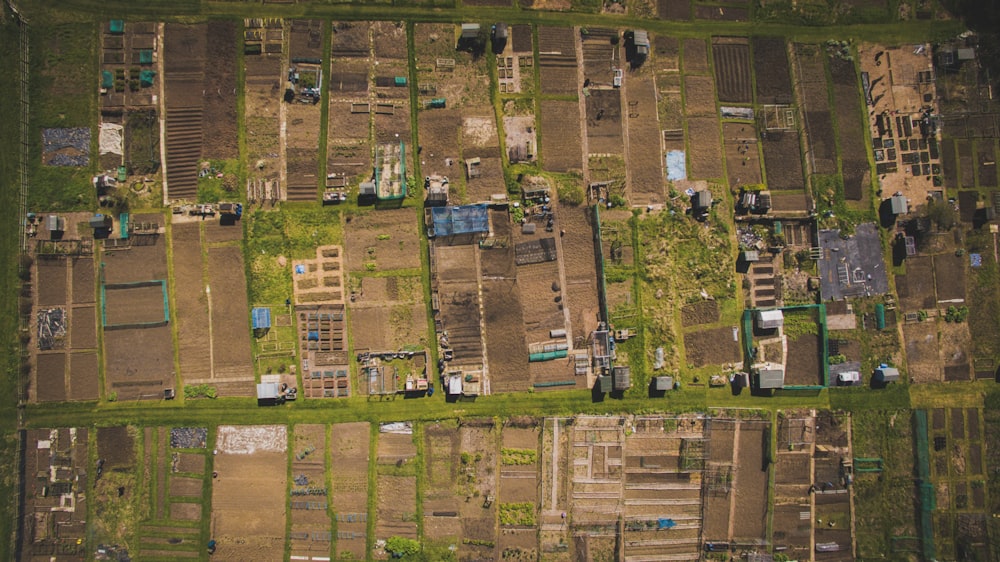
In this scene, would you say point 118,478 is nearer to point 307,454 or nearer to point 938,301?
point 307,454

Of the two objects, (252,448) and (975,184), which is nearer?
(252,448)

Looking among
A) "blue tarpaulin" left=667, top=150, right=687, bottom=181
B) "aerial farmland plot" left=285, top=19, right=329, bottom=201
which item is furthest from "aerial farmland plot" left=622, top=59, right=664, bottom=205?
"aerial farmland plot" left=285, top=19, right=329, bottom=201

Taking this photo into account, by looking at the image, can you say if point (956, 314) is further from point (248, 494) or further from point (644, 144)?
point (248, 494)

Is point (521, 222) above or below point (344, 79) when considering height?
below

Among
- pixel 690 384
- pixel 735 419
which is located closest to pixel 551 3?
pixel 690 384

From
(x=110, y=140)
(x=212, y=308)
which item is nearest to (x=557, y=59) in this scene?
(x=212, y=308)

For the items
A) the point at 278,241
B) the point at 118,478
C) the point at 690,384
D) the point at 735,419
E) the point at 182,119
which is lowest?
the point at 118,478
